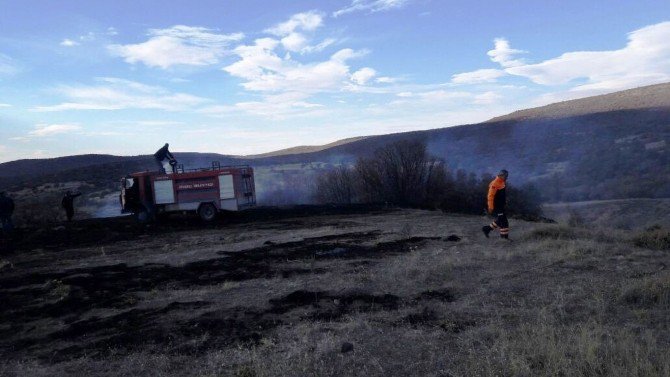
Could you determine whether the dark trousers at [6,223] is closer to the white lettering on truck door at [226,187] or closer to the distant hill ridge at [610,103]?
the white lettering on truck door at [226,187]

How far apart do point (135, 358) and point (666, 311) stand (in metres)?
5.94

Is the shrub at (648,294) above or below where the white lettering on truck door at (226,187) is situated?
below

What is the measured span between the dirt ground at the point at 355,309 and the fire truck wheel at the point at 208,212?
7411 millimetres

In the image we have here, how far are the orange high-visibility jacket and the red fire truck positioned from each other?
11.5 metres

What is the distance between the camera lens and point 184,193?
19906mm

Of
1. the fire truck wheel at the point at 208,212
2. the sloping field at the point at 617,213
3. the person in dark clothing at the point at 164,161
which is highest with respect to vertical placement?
the person in dark clothing at the point at 164,161

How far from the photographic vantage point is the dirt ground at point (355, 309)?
4.65 m

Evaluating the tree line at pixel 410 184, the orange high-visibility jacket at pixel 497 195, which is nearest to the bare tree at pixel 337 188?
the tree line at pixel 410 184

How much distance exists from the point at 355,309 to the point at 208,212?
1458cm

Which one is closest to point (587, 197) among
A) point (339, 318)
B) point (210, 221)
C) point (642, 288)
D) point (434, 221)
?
point (434, 221)

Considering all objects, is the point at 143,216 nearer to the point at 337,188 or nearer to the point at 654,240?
the point at 337,188

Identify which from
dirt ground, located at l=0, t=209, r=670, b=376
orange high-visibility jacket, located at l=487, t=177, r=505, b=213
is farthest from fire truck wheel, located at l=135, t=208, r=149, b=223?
orange high-visibility jacket, located at l=487, t=177, r=505, b=213

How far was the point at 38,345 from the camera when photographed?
19.5ft

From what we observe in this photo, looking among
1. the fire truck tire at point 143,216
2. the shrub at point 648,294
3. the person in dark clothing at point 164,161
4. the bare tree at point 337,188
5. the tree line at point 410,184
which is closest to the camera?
the shrub at point 648,294
